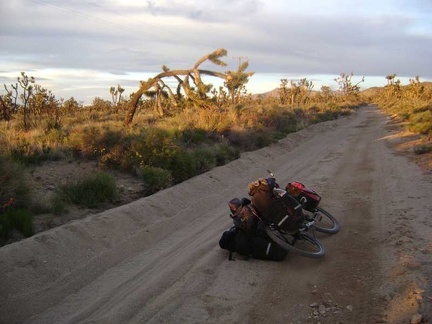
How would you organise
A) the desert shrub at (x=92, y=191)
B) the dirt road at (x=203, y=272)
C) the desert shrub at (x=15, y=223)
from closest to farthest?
1. the dirt road at (x=203, y=272)
2. the desert shrub at (x=15, y=223)
3. the desert shrub at (x=92, y=191)

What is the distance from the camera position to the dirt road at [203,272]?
4.41 meters

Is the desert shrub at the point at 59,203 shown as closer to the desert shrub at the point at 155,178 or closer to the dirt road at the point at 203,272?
the dirt road at the point at 203,272

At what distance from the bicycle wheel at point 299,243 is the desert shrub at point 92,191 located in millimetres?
3871

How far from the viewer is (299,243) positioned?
6309 mm

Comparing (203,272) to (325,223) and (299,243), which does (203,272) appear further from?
(325,223)

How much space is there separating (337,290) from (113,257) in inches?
129

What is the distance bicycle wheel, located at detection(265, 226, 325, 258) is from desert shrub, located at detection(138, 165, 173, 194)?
4137 mm

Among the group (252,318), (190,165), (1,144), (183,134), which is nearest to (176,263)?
(252,318)

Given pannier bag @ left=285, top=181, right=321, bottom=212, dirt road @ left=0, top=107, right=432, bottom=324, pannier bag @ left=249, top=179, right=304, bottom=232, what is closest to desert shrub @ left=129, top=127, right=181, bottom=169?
dirt road @ left=0, top=107, right=432, bottom=324

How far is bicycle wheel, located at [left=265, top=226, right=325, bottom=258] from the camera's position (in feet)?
18.6

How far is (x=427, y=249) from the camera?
5.60 metres

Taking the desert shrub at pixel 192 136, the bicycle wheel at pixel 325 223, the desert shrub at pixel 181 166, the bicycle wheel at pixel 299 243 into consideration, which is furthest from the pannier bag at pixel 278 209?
the desert shrub at pixel 192 136

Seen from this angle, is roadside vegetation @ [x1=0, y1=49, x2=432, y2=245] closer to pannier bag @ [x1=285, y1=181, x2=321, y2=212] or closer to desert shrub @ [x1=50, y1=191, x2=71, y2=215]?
desert shrub @ [x1=50, y1=191, x2=71, y2=215]

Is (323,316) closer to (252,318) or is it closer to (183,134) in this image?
(252,318)
